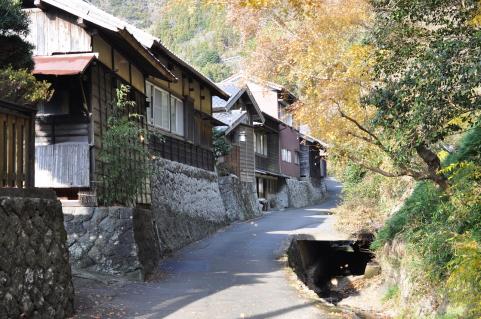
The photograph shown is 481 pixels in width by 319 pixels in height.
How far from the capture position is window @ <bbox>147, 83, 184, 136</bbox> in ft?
65.8

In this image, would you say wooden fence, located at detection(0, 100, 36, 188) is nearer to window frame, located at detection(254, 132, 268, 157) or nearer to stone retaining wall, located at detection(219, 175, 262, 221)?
stone retaining wall, located at detection(219, 175, 262, 221)

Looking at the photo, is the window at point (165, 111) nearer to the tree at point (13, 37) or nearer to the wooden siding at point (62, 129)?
the wooden siding at point (62, 129)

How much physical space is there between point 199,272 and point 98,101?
5535 millimetres

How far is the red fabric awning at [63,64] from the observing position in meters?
13.1

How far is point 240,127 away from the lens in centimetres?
3475

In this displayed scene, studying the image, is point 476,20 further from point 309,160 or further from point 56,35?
point 309,160

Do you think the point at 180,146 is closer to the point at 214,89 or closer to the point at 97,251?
the point at 214,89

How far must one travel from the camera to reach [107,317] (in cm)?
936

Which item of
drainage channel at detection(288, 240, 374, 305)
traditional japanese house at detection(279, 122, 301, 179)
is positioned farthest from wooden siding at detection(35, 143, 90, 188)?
traditional japanese house at detection(279, 122, 301, 179)

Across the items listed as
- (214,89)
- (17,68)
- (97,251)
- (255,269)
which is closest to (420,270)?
(255,269)

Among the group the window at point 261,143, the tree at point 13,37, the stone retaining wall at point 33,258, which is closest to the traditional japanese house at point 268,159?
the window at point 261,143

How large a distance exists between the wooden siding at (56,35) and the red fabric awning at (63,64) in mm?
357

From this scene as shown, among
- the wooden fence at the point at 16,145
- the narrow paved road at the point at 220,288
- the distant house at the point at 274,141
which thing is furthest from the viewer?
the distant house at the point at 274,141

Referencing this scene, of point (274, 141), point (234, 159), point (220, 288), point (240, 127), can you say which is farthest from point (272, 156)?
point (220, 288)
